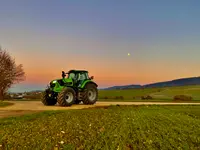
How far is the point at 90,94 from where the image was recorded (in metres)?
30.4

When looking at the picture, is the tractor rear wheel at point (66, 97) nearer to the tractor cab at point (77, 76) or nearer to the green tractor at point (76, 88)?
the green tractor at point (76, 88)

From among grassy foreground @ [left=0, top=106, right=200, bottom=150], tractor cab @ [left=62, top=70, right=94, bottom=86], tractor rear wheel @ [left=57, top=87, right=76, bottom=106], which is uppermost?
tractor cab @ [left=62, top=70, right=94, bottom=86]

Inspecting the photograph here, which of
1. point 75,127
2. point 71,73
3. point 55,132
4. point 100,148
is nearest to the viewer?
point 100,148

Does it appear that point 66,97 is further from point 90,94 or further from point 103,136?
point 103,136

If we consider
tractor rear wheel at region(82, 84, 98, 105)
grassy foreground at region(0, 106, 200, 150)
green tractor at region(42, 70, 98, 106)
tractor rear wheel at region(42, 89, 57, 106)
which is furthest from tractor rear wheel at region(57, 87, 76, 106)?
grassy foreground at region(0, 106, 200, 150)

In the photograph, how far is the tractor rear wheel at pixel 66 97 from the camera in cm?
2702

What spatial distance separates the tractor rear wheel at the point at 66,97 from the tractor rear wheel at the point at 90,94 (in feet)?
5.52

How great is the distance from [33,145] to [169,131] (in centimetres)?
572

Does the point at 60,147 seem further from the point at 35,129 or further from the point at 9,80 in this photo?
the point at 9,80

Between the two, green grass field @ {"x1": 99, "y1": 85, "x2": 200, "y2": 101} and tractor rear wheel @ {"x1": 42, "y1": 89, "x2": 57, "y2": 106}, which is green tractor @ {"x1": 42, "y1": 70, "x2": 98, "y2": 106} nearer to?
tractor rear wheel @ {"x1": 42, "y1": 89, "x2": 57, "y2": 106}

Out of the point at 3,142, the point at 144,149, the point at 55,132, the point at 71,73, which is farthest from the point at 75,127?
the point at 71,73

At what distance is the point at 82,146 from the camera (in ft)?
33.1

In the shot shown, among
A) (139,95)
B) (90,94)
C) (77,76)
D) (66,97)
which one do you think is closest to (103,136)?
(66,97)

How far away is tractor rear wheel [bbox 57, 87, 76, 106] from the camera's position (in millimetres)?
27016
